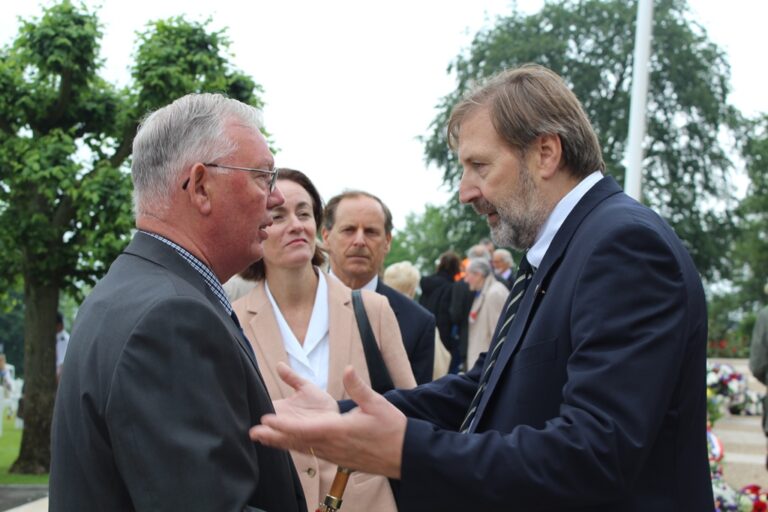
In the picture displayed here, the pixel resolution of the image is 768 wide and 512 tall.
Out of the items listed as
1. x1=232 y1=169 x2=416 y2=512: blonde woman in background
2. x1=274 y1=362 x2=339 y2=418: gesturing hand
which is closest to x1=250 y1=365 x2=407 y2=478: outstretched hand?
x1=274 y1=362 x2=339 y2=418: gesturing hand

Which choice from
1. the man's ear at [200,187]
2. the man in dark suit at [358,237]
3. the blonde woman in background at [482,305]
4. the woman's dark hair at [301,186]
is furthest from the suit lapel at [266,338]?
the blonde woman in background at [482,305]

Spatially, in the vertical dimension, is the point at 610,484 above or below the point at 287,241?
below

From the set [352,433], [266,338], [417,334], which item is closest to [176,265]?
[352,433]

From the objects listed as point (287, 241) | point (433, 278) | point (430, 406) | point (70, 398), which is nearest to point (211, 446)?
point (70, 398)

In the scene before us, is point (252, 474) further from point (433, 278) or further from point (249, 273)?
point (433, 278)

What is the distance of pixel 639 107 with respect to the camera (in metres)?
11.3

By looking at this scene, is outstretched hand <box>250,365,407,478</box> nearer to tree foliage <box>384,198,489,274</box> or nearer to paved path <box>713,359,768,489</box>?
paved path <box>713,359,768,489</box>

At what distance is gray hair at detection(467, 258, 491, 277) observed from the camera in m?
11.4

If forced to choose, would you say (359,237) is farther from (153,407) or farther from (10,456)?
(10,456)

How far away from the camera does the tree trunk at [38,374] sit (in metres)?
14.6

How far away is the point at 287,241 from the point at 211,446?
2.45m

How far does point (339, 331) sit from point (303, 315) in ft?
0.65

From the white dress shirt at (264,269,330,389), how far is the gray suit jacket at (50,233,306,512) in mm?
1885

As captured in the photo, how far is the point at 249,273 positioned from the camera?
4.67 meters
